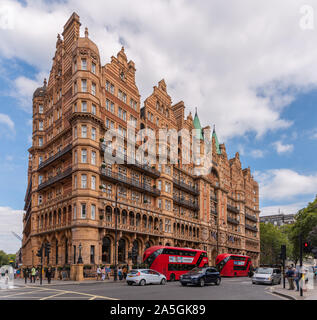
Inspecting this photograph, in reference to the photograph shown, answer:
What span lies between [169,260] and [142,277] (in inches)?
314

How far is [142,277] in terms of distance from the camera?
30516 millimetres

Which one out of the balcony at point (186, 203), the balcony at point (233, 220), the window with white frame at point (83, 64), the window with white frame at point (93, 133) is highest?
the window with white frame at point (83, 64)

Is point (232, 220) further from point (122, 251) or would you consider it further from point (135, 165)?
point (122, 251)

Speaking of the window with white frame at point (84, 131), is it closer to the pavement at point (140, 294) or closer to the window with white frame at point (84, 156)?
the window with white frame at point (84, 156)

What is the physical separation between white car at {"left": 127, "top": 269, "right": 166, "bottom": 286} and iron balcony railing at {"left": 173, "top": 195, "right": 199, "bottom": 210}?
3113 cm

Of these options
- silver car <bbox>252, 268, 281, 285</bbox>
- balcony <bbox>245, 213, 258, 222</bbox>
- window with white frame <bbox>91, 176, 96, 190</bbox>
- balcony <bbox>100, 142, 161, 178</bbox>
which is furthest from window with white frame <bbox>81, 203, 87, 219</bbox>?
balcony <bbox>245, 213, 258, 222</bbox>

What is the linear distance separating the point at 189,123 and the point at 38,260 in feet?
124

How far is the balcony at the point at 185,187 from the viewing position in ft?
210

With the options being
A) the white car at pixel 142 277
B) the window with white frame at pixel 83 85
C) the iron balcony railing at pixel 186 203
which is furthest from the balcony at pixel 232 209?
the white car at pixel 142 277

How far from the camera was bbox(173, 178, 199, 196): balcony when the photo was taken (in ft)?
210

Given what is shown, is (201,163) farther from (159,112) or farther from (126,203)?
(126,203)

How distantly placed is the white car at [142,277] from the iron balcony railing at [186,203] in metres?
31.1
